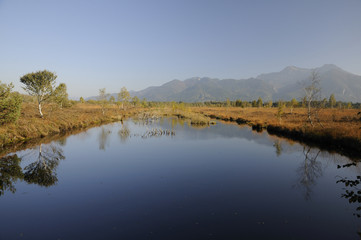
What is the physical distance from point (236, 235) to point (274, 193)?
664 centimetres

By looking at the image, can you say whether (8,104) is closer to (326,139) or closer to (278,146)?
(278,146)

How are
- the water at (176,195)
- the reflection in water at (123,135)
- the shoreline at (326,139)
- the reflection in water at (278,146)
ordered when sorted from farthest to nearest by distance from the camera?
the reflection in water at (123,135), the reflection in water at (278,146), the shoreline at (326,139), the water at (176,195)

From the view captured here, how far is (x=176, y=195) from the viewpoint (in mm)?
13805

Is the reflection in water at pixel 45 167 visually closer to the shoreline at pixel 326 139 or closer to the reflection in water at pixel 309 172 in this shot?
the reflection in water at pixel 309 172

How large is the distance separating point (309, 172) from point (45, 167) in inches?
1112

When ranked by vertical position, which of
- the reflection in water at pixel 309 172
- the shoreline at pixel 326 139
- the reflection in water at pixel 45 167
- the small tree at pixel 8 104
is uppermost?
the small tree at pixel 8 104

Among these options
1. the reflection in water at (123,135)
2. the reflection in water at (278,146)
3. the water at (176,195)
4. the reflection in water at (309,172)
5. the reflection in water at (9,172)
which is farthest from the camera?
the reflection in water at (123,135)

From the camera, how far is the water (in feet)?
32.3

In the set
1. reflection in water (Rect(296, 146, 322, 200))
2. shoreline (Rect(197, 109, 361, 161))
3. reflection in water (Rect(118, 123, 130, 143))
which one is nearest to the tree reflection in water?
reflection in water (Rect(118, 123, 130, 143))

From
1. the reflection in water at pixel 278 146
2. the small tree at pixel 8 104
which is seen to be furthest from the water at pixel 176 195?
the small tree at pixel 8 104

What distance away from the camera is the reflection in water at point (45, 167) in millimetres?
16600

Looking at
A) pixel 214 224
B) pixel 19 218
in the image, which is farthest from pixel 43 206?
pixel 214 224

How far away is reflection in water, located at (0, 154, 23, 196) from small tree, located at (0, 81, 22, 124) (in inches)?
401

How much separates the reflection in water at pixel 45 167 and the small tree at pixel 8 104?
7.97 meters
